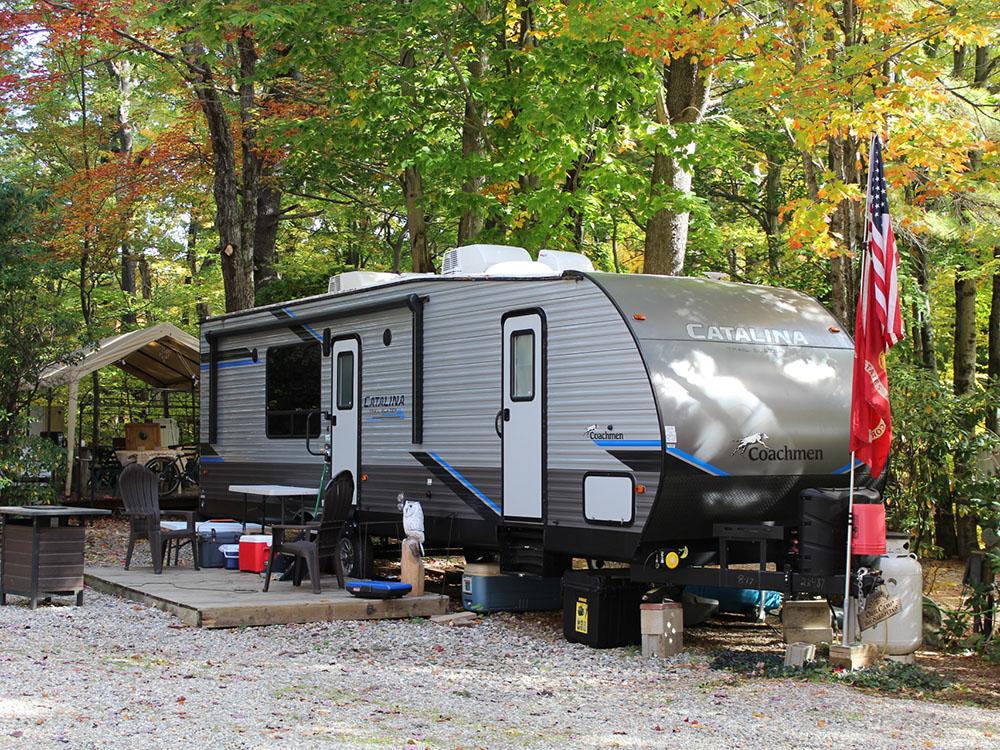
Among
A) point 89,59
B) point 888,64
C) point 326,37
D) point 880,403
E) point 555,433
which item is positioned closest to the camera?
point 880,403

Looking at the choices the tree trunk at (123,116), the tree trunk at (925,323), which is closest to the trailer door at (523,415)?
the tree trunk at (925,323)

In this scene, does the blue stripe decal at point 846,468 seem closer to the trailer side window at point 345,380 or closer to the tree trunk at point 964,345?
the trailer side window at point 345,380

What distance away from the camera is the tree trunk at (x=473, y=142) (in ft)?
50.5

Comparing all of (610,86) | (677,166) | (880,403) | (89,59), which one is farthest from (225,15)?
(89,59)

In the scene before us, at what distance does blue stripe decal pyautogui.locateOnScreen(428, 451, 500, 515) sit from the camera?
10289 mm

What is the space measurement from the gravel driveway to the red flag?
73.9 inches

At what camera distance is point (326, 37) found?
1498 cm

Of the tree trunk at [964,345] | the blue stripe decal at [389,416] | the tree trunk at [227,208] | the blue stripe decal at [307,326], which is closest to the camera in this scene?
the blue stripe decal at [389,416]

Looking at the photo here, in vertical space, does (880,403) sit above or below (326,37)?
below

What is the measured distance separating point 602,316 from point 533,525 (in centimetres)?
183

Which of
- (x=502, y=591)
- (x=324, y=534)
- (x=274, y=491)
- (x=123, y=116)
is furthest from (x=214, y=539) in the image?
(x=123, y=116)

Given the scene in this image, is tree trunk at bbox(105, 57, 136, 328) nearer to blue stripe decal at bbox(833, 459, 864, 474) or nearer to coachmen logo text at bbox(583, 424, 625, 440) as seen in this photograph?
coachmen logo text at bbox(583, 424, 625, 440)

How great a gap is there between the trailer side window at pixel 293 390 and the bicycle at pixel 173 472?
878 cm

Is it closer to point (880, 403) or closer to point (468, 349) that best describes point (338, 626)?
point (468, 349)
